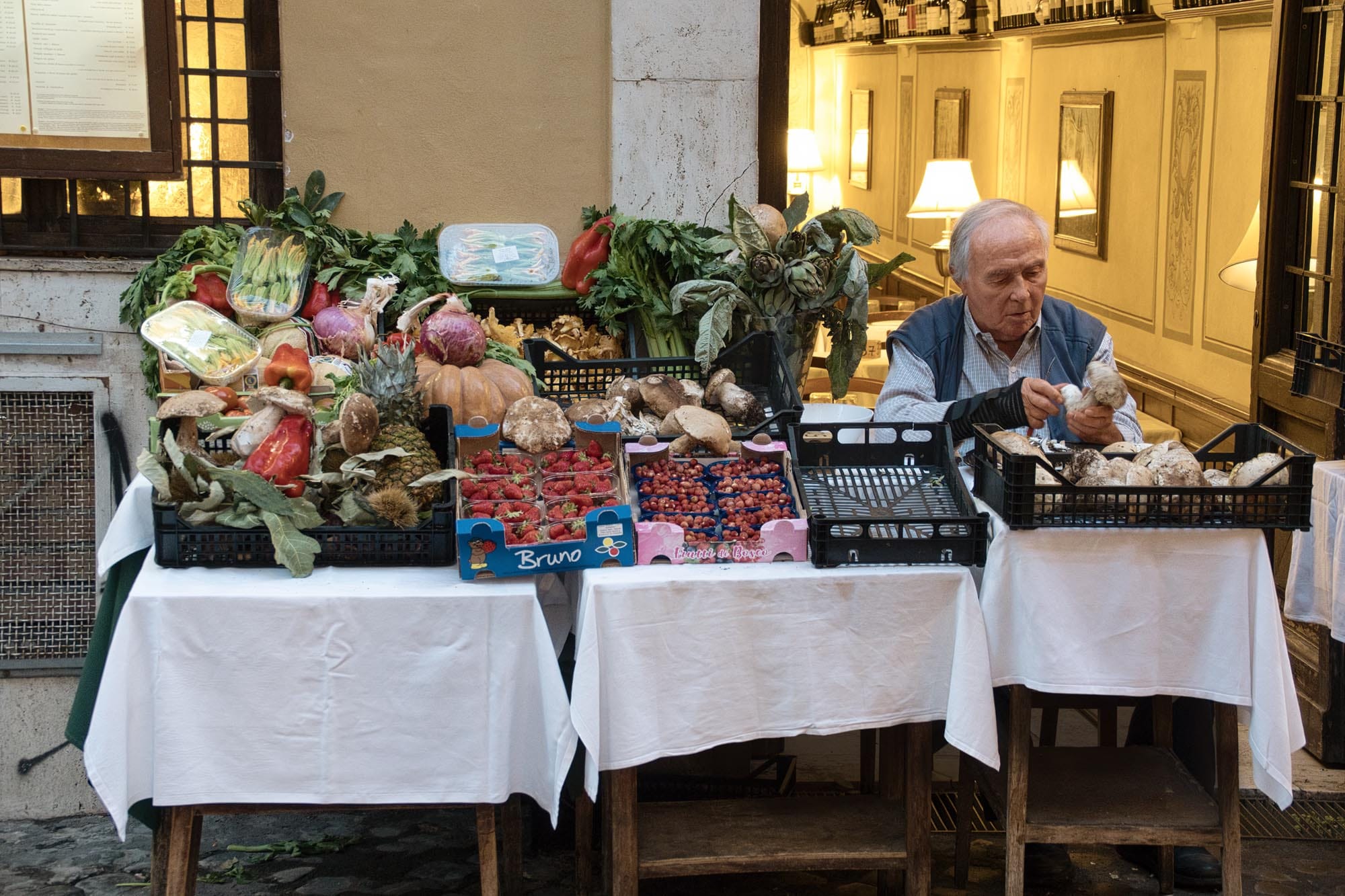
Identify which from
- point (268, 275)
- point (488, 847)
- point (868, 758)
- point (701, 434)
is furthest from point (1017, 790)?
point (268, 275)

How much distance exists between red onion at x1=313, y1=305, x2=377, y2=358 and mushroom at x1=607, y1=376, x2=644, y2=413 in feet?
2.81

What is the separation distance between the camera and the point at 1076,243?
10156 millimetres

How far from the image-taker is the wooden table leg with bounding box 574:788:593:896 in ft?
12.6

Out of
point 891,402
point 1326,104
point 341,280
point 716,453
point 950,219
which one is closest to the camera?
point 716,453

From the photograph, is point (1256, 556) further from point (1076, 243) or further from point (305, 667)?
point (1076, 243)

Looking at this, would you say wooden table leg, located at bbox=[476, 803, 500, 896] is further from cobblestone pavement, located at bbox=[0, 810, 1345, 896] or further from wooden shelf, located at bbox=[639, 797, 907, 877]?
cobblestone pavement, located at bbox=[0, 810, 1345, 896]

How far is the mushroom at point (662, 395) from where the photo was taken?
4090mm

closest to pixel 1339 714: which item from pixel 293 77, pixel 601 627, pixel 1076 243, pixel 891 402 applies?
pixel 891 402

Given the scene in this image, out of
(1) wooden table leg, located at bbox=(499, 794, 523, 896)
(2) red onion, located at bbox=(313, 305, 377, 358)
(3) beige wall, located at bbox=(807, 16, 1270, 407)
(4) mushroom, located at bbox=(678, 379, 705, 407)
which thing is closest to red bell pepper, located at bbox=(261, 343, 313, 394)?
(2) red onion, located at bbox=(313, 305, 377, 358)

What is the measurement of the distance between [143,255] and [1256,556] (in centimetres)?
372

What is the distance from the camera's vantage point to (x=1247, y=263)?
6113mm

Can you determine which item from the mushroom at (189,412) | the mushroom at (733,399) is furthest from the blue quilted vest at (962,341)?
the mushroom at (189,412)

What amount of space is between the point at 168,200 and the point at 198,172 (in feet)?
0.48

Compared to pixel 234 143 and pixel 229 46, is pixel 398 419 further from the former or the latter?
pixel 229 46
